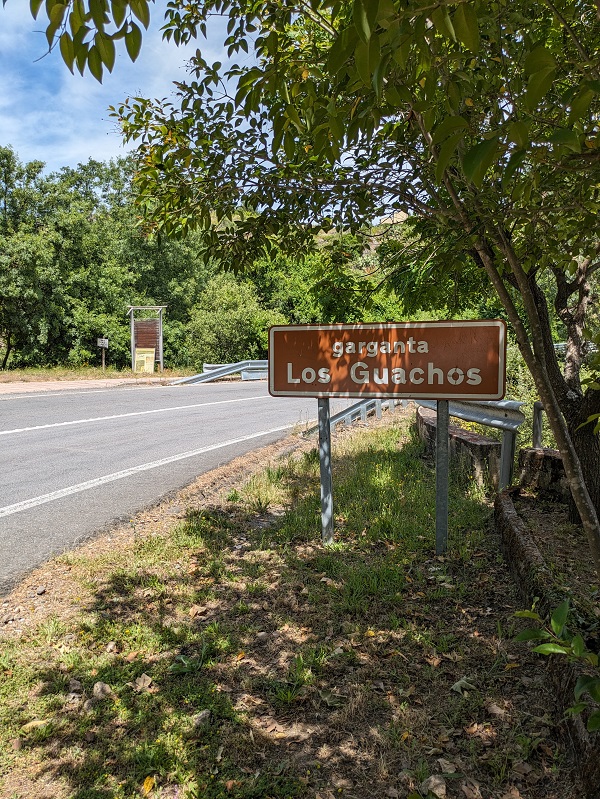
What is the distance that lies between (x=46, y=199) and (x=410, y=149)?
1082 inches

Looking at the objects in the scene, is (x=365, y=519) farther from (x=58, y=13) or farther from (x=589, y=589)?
(x=58, y=13)

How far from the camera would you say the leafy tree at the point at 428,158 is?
2.23 m

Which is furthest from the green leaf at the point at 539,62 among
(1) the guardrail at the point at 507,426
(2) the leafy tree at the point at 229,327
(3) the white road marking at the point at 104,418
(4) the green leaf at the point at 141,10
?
(2) the leafy tree at the point at 229,327

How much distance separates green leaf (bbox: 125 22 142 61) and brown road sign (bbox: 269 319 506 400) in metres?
3.27

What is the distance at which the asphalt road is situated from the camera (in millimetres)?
5141

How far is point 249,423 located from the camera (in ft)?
37.4

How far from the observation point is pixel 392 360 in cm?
450

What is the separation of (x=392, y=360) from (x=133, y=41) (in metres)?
3.39

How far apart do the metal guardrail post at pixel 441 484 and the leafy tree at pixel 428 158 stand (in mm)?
829

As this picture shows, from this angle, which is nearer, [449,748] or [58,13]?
[58,13]

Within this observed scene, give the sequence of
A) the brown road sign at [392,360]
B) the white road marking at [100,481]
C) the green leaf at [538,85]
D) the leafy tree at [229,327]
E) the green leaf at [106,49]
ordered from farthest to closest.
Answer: the leafy tree at [229,327] → the white road marking at [100,481] → the brown road sign at [392,360] → the green leaf at [106,49] → the green leaf at [538,85]

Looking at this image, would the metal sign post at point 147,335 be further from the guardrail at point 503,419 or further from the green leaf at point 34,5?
the green leaf at point 34,5

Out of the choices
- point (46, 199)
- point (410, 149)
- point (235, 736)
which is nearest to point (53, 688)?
point (235, 736)

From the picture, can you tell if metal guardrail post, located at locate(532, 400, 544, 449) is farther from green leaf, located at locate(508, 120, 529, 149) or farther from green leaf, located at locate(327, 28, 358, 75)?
green leaf, located at locate(327, 28, 358, 75)
